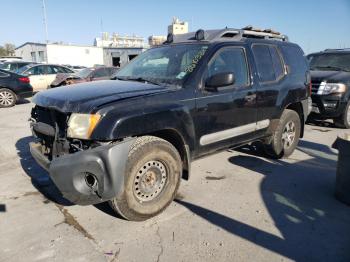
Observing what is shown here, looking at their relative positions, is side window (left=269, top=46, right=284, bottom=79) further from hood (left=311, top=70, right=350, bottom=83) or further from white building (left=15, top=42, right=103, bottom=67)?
white building (left=15, top=42, right=103, bottom=67)

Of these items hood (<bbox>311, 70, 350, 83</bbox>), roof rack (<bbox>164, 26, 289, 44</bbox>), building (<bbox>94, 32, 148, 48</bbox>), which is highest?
building (<bbox>94, 32, 148, 48</bbox>)

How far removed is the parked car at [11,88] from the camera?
12.1 metres

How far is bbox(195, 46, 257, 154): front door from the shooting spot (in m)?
4.07

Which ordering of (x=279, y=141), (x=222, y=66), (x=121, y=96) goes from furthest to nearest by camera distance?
(x=279, y=141) < (x=222, y=66) < (x=121, y=96)

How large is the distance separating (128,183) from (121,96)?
886 mm

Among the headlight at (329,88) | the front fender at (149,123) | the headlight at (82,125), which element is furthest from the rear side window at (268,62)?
the headlight at (329,88)

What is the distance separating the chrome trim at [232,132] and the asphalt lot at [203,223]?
0.69 meters

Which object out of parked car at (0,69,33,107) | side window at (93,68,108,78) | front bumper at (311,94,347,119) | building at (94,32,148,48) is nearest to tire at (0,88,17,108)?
parked car at (0,69,33,107)

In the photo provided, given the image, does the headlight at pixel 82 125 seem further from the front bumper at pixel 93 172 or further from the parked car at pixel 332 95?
the parked car at pixel 332 95

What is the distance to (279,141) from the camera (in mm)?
5531

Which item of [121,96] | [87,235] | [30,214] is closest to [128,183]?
[87,235]

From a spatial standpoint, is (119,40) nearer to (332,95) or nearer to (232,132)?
(332,95)

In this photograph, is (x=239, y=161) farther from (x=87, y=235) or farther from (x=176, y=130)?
(x=87, y=235)

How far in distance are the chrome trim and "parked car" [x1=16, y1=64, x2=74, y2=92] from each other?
44.6ft
